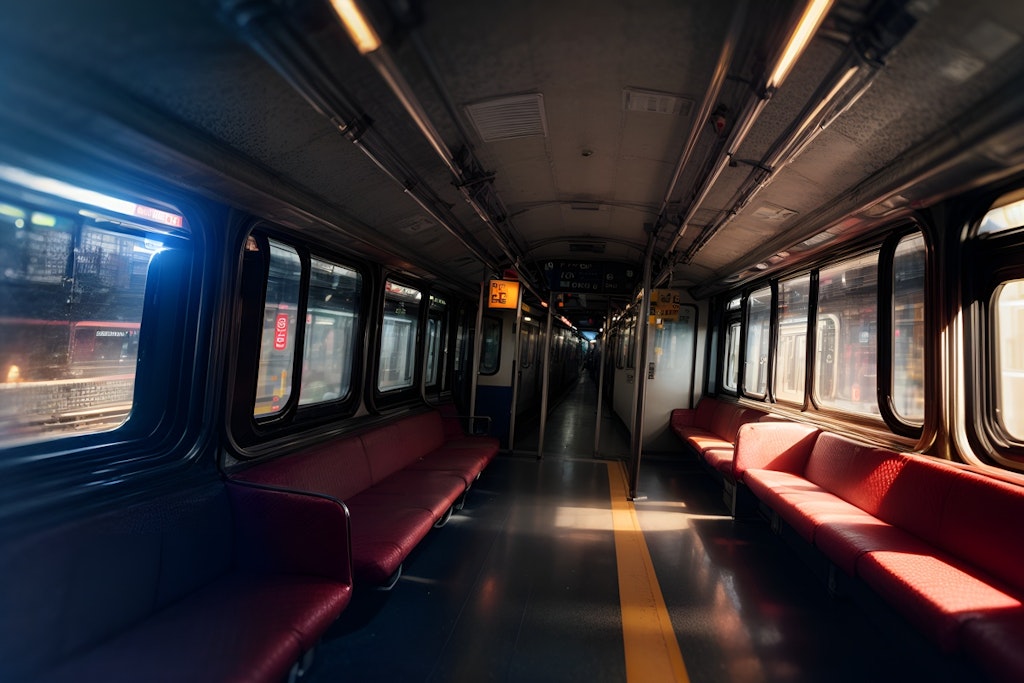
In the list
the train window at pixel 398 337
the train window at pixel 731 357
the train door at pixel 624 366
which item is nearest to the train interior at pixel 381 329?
the train window at pixel 398 337

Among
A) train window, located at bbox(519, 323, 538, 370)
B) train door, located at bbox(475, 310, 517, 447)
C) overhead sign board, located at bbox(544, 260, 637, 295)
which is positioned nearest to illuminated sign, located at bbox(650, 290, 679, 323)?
overhead sign board, located at bbox(544, 260, 637, 295)

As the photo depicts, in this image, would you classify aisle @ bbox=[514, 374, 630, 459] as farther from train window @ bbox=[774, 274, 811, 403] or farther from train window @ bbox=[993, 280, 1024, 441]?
train window @ bbox=[993, 280, 1024, 441]

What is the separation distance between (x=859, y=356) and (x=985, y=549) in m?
2.26

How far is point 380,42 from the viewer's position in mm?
1681

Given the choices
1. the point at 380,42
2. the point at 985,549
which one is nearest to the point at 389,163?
the point at 380,42

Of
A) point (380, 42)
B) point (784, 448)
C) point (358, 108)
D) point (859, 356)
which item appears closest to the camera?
point (380, 42)

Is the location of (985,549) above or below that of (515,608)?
above

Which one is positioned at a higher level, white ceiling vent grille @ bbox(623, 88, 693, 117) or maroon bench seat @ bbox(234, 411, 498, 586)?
white ceiling vent grille @ bbox(623, 88, 693, 117)

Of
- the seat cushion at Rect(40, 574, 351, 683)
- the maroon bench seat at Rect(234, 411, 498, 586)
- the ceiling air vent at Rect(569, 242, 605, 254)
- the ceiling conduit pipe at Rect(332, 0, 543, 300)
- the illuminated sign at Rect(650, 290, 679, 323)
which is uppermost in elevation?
the ceiling air vent at Rect(569, 242, 605, 254)

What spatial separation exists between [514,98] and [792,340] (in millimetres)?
4994

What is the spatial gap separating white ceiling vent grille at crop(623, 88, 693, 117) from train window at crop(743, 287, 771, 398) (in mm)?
4525

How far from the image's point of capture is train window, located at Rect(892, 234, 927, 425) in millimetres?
3549

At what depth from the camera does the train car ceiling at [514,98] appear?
1.69 metres

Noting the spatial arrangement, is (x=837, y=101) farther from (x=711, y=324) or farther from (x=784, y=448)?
(x=711, y=324)
